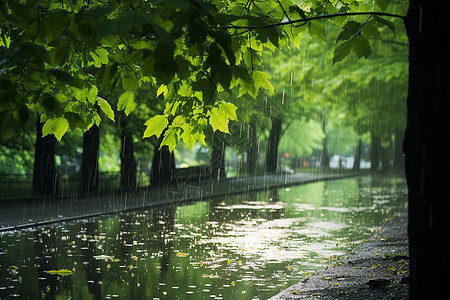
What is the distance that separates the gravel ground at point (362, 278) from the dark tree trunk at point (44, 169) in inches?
572

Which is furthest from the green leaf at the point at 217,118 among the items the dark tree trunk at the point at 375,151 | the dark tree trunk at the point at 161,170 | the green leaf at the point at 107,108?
the dark tree trunk at the point at 375,151

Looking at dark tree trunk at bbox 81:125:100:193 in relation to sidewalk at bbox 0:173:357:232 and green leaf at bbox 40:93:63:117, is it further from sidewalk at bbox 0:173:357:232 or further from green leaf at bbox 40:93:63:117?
green leaf at bbox 40:93:63:117

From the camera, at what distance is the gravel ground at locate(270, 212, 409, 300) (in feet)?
25.2

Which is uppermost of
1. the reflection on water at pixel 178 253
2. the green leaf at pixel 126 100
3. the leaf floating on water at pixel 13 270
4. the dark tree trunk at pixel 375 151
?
the dark tree trunk at pixel 375 151

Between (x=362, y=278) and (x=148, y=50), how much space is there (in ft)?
20.0

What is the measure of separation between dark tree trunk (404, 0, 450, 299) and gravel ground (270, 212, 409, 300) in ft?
11.6

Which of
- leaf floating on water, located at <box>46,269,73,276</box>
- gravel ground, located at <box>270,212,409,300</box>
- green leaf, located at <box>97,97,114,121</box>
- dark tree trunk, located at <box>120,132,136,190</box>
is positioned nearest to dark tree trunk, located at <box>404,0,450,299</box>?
green leaf, located at <box>97,97,114,121</box>

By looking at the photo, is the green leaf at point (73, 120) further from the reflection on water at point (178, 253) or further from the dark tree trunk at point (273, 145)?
the dark tree trunk at point (273, 145)

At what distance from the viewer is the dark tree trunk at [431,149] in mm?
3654

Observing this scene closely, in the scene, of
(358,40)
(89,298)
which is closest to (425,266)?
(358,40)

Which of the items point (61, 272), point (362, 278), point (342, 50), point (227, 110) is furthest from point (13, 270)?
point (342, 50)

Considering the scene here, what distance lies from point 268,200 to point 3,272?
1783 centimetres

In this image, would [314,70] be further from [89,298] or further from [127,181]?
[89,298]

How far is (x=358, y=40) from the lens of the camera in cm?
484
